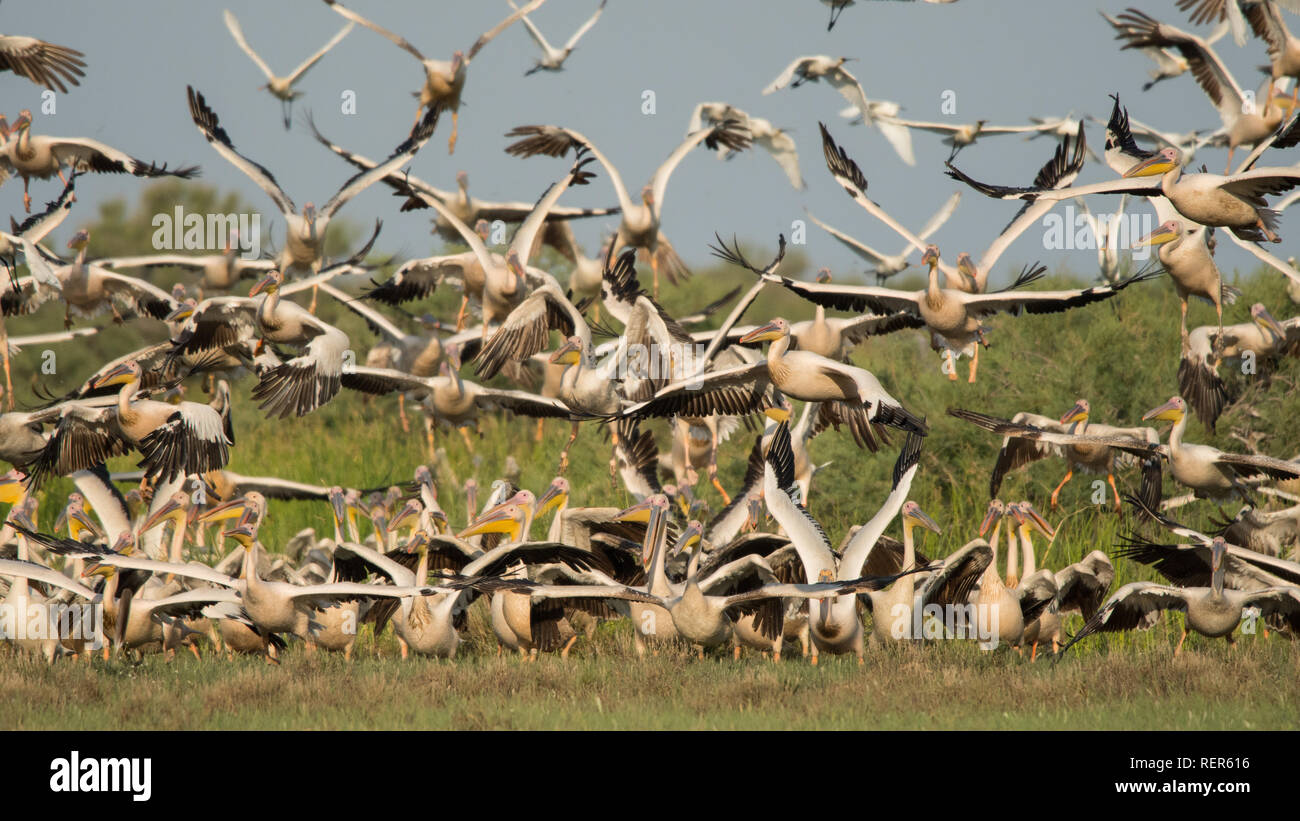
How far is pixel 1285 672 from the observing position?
8.23 m

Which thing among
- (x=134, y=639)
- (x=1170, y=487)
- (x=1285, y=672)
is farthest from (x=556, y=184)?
(x=1285, y=672)

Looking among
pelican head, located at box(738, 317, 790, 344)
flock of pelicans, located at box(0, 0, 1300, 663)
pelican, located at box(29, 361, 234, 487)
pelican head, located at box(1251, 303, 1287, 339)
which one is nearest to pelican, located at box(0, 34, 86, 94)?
flock of pelicans, located at box(0, 0, 1300, 663)

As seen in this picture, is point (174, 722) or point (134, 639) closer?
point (174, 722)

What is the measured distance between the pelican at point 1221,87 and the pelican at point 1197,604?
4.86 m

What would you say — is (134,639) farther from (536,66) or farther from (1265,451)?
(1265,451)

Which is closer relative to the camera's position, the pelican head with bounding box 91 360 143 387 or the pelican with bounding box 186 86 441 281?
the pelican head with bounding box 91 360 143 387

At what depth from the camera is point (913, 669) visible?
8391mm

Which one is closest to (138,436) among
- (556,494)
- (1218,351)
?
(556,494)

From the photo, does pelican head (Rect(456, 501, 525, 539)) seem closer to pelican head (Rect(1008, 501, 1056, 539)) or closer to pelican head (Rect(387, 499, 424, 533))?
pelican head (Rect(387, 499, 424, 533))

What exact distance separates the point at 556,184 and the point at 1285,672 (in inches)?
278

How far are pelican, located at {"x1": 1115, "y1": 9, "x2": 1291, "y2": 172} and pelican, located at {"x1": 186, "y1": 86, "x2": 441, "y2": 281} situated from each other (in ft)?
20.8

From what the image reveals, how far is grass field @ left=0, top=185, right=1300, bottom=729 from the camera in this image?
7410mm

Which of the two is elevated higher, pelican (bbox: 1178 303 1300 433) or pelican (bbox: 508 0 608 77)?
pelican (bbox: 508 0 608 77)

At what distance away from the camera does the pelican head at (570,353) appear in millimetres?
11414
